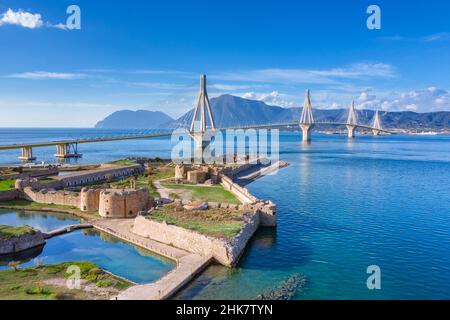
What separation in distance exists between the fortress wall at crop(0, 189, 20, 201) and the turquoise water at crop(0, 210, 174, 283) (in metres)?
8.35

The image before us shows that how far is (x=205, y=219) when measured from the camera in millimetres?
19922

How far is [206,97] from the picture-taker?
72.7 meters

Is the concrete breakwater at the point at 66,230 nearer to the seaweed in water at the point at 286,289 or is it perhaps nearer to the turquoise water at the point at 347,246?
the turquoise water at the point at 347,246

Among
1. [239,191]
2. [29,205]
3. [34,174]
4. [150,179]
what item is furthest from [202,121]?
[29,205]

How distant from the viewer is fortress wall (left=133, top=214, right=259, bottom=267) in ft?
51.9

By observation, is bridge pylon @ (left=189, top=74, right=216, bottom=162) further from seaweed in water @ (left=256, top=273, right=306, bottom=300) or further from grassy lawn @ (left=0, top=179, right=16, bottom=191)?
seaweed in water @ (left=256, top=273, right=306, bottom=300)

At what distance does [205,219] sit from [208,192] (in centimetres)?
1076

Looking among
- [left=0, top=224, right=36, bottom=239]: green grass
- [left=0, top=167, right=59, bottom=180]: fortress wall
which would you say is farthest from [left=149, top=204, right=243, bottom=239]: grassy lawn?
[left=0, top=167, right=59, bottom=180]: fortress wall

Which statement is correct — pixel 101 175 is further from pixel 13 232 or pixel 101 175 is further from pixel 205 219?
pixel 205 219

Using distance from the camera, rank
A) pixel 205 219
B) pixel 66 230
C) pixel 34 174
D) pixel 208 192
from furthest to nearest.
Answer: pixel 34 174
pixel 208 192
pixel 66 230
pixel 205 219

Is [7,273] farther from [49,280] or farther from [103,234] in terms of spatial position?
[103,234]
